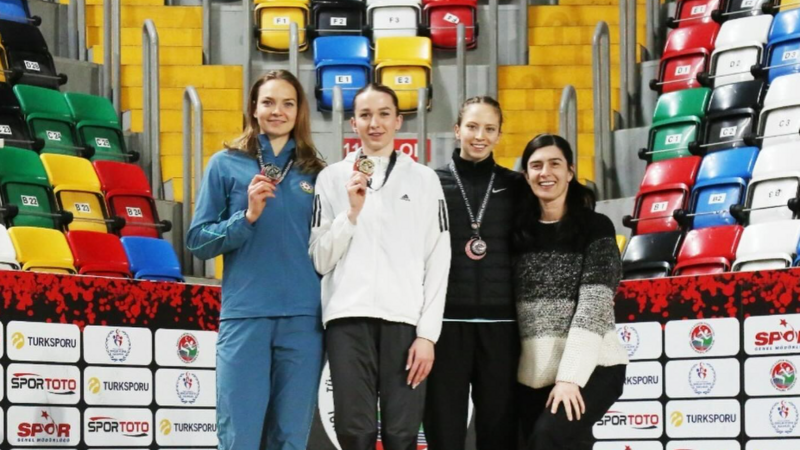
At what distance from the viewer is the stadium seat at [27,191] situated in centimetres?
759

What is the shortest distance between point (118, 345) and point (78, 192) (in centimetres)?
226

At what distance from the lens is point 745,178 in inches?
315

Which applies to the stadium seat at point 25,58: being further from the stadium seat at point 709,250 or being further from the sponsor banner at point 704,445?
the sponsor banner at point 704,445

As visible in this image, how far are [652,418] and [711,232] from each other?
1.85 m

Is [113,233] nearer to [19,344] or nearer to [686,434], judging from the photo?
[19,344]

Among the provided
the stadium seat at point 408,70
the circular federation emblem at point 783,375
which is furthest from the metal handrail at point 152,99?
the circular federation emblem at point 783,375

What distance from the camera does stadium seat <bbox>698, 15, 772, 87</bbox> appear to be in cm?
877

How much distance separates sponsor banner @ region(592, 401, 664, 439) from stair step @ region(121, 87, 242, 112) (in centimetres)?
454

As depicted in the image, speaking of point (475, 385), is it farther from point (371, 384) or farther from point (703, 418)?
point (703, 418)

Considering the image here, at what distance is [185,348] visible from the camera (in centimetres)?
621

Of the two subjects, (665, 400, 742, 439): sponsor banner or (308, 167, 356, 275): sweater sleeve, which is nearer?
(308, 167, 356, 275): sweater sleeve

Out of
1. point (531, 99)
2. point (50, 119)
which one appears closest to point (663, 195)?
point (531, 99)

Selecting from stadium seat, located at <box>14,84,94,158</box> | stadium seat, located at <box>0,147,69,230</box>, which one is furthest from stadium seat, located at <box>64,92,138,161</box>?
stadium seat, located at <box>0,147,69,230</box>

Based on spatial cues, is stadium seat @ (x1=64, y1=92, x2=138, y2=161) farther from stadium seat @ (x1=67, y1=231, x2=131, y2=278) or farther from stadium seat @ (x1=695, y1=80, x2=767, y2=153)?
stadium seat @ (x1=695, y1=80, x2=767, y2=153)
